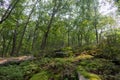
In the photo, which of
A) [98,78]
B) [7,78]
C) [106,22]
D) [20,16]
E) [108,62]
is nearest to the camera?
[98,78]

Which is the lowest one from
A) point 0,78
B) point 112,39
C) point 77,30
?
point 0,78

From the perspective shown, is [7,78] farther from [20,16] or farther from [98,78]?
[20,16]

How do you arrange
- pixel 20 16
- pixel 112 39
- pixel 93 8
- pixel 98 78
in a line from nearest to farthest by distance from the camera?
pixel 98 78
pixel 112 39
pixel 20 16
pixel 93 8

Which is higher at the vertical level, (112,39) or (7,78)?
(112,39)

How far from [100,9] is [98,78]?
31.4m

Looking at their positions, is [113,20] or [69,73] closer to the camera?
[69,73]

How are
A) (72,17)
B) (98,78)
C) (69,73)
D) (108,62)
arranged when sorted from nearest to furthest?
(98,78) → (69,73) → (108,62) → (72,17)

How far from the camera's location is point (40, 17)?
34.8 metres

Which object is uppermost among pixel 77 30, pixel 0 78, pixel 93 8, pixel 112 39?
pixel 93 8

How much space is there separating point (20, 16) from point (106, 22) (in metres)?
22.1

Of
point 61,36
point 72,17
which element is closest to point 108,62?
point 72,17

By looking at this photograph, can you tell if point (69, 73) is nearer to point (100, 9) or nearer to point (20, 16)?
point (20, 16)

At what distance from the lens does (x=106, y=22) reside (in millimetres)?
41781

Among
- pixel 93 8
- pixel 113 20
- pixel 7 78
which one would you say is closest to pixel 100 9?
pixel 93 8
